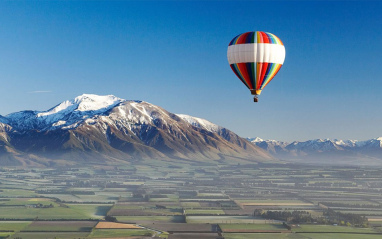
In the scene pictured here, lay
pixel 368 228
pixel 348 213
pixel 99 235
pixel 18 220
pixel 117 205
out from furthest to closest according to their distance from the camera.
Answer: pixel 117 205, pixel 348 213, pixel 18 220, pixel 368 228, pixel 99 235

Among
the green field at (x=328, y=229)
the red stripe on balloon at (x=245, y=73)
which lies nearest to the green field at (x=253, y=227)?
the green field at (x=328, y=229)

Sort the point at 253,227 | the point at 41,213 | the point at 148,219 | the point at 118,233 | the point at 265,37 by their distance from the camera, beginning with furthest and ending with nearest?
the point at 41,213 < the point at 148,219 < the point at 253,227 < the point at 118,233 < the point at 265,37

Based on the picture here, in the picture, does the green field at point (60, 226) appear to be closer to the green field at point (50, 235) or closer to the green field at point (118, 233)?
the green field at point (50, 235)

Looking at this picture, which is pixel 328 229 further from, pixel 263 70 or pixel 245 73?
pixel 245 73

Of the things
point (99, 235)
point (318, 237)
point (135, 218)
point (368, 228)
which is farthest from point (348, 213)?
point (99, 235)

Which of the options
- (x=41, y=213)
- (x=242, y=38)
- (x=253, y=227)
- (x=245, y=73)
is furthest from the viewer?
(x=41, y=213)

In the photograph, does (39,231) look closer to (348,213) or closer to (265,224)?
(265,224)

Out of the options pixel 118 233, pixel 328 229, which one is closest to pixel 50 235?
pixel 118 233

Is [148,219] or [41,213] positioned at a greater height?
[148,219]
